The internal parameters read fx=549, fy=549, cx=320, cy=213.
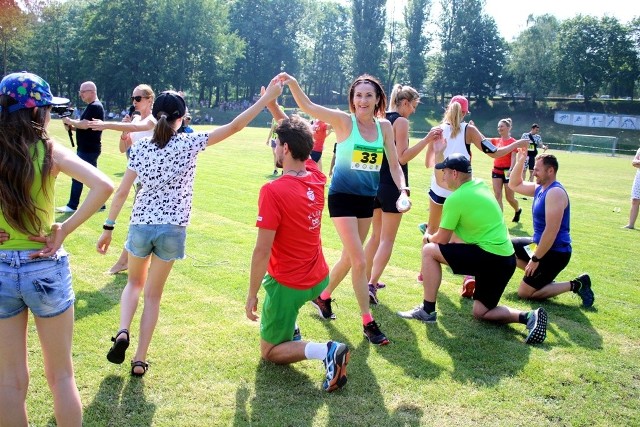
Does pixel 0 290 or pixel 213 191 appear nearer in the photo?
pixel 0 290

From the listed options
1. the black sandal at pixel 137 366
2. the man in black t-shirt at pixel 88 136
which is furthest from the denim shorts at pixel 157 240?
the man in black t-shirt at pixel 88 136

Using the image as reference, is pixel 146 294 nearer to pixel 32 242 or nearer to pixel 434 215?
pixel 32 242

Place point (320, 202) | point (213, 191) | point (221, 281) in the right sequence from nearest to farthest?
point (320, 202) → point (221, 281) → point (213, 191)

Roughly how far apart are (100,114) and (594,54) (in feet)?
240

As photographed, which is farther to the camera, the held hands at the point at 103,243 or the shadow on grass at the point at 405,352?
the shadow on grass at the point at 405,352

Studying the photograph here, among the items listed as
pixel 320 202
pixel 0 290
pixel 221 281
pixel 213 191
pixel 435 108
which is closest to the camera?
pixel 0 290

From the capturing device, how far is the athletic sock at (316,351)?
4.16 meters

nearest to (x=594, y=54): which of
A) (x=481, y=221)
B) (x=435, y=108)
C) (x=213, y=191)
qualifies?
(x=435, y=108)

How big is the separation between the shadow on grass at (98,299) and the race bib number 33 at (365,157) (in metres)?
2.94

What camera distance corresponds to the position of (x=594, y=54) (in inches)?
2724

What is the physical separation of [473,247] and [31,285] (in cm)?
412

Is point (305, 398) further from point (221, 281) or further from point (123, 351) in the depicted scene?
point (221, 281)

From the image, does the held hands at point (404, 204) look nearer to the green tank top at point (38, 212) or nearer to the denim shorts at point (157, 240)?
the denim shorts at point (157, 240)

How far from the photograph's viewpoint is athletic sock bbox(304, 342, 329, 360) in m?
4.16
